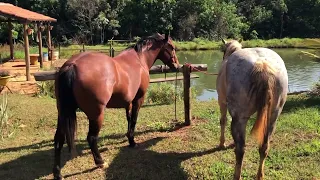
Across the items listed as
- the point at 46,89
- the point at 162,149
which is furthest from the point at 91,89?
the point at 46,89

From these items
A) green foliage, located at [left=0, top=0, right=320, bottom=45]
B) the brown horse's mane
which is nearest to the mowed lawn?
the brown horse's mane

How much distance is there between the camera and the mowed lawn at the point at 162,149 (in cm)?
397

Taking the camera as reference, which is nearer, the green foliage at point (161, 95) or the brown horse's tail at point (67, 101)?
the brown horse's tail at point (67, 101)

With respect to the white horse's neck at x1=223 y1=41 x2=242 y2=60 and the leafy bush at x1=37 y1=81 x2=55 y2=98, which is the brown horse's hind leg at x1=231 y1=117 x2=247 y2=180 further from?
the leafy bush at x1=37 y1=81 x2=55 y2=98

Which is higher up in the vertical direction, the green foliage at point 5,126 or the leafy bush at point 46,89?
the leafy bush at point 46,89

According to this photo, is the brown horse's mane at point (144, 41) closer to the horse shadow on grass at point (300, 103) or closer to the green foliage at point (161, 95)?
the horse shadow on grass at point (300, 103)

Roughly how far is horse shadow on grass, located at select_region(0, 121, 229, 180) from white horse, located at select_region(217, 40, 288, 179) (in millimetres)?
996

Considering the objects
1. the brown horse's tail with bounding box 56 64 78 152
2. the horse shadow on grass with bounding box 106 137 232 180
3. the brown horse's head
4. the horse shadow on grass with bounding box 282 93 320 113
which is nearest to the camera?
the brown horse's tail with bounding box 56 64 78 152

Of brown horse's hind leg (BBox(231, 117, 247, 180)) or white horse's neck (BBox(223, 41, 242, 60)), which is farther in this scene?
white horse's neck (BBox(223, 41, 242, 60))

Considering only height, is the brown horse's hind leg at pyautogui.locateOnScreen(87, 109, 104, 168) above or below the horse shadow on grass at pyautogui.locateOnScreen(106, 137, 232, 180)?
above

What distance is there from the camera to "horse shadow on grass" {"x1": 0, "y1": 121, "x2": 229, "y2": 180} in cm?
396

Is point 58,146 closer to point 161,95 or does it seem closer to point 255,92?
point 255,92

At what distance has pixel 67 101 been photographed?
3.58 meters

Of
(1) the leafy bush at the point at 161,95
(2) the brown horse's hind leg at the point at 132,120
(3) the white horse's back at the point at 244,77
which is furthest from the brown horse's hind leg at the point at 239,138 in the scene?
(1) the leafy bush at the point at 161,95
